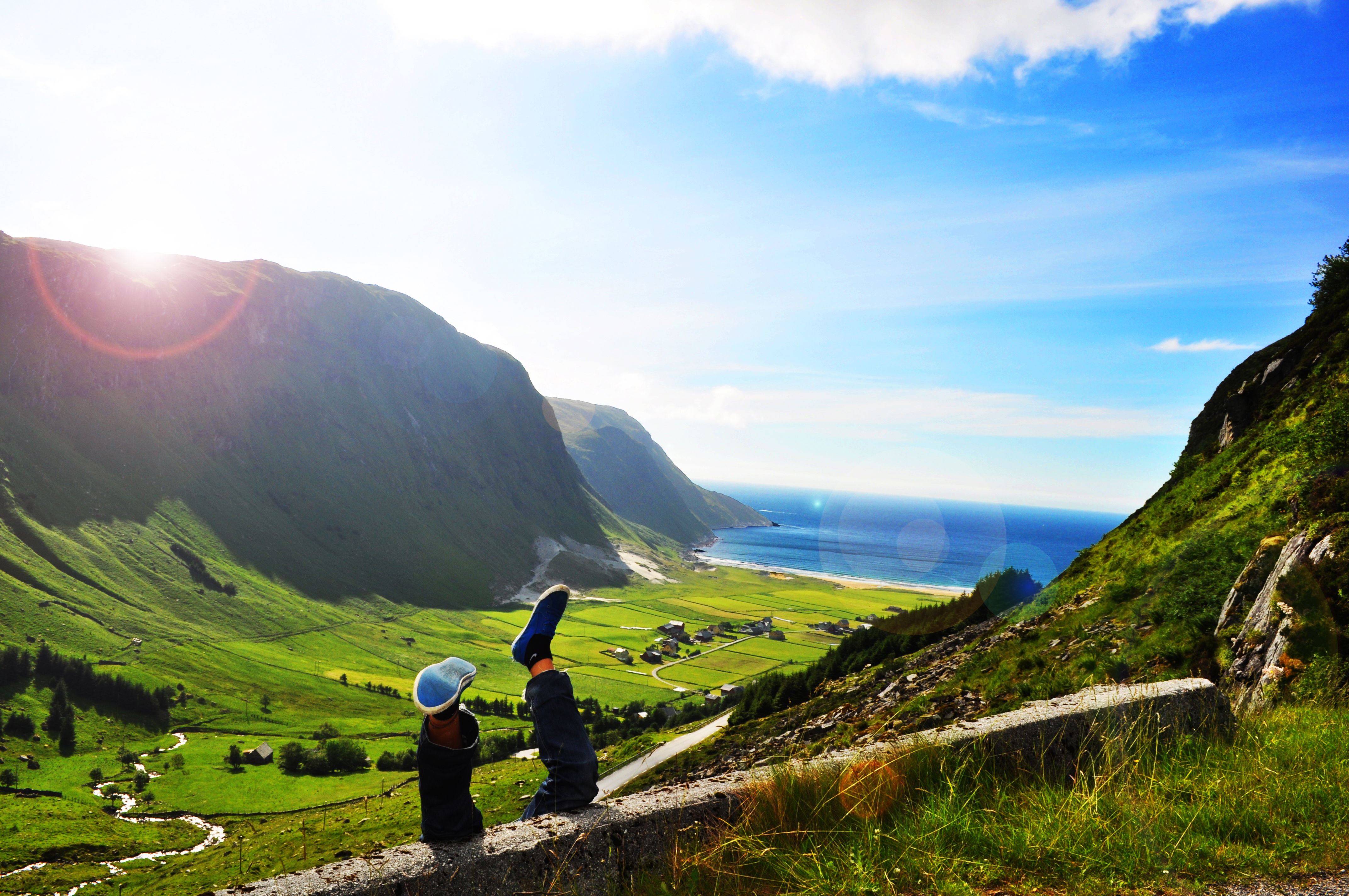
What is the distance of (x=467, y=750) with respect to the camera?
4.62 m

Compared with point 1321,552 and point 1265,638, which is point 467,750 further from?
point 1321,552

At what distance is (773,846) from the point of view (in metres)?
3.82

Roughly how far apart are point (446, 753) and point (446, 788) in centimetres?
24

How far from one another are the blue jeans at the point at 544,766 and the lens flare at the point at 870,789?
1794 millimetres

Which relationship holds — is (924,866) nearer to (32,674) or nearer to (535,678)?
(535,678)

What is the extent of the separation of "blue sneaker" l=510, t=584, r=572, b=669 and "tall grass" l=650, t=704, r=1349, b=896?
2.33 meters

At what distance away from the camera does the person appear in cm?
426

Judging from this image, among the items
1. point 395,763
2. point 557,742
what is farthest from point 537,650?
point 395,763

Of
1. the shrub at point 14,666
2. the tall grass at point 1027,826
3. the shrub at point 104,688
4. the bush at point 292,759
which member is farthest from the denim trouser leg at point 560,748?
the shrub at point 14,666

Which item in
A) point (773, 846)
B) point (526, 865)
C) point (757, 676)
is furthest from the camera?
point (757, 676)

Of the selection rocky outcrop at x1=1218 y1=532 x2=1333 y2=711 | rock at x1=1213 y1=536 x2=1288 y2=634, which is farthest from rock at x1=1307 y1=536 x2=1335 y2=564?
rock at x1=1213 y1=536 x2=1288 y2=634

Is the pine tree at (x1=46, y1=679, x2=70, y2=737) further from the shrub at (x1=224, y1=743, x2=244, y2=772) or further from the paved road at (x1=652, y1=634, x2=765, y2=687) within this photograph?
the paved road at (x1=652, y1=634, x2=765, y2=687)

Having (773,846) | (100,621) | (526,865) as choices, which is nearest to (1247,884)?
(773,846)

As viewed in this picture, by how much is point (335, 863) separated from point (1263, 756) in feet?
22.6
